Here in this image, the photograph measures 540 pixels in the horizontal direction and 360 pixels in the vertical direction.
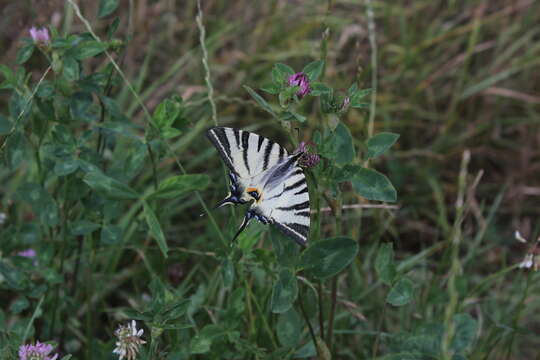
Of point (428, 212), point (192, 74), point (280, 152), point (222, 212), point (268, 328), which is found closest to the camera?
point (280, 152)

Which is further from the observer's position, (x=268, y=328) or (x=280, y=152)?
(x=268, y=328)

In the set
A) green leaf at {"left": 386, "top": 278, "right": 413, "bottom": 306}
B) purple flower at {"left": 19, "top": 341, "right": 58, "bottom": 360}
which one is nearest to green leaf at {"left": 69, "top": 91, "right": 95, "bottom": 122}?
purple flower at {"left": 19, "top": 341, "right": 58, "bottom": 360}

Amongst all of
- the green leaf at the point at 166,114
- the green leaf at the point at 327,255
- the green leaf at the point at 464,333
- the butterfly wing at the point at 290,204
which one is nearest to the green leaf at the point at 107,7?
the green leaf at the point at 166,114

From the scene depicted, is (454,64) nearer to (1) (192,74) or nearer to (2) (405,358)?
(1) (192,74)

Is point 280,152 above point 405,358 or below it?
above

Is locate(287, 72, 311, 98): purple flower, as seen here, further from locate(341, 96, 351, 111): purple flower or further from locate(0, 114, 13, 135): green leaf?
locate(0, 114, 13, 135): green leaf

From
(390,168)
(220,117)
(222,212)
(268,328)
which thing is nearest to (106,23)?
(220,117)

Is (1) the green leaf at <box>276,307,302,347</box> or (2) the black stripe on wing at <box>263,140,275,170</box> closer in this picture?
(2) the black stripe on wing at <box>263,140,275,170</box>

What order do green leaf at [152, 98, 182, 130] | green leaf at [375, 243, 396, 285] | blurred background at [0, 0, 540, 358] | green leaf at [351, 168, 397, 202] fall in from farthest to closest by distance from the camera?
blurred background at [0, 0, 540, 358] < green leaf at [152, 98, 182, 130] < green leaf at [375, 243, 396, 285] < green leaf at [351, 168, 397, 202]
